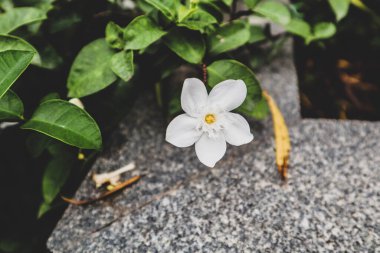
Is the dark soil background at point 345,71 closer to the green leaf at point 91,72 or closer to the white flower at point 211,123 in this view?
the white flower at point 211,123

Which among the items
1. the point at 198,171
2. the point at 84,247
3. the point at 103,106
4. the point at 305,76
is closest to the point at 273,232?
the point at 198,171

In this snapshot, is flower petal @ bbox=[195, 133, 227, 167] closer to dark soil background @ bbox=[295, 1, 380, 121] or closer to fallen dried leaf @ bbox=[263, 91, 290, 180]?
fallen dried leaf @ bbox=[263, 91, 290, 180]

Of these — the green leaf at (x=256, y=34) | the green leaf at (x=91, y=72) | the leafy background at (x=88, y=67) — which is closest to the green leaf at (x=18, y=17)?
the leafy background at (x=88, y=67)

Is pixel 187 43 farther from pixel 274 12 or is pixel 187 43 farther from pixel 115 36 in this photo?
pixel 274 12

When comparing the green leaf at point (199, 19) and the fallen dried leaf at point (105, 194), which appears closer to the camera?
the green leaf at point (199, 19)

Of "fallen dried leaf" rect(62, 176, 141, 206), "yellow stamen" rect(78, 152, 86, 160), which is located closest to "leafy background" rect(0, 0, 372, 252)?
"yellow stamen" rect(78, 152, 86, 160)

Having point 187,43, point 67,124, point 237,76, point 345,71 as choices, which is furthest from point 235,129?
point 345,71

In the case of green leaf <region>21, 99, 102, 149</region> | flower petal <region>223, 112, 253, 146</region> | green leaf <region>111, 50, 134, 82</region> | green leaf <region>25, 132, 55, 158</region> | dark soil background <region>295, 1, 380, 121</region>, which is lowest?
dark soil background <region>295, 1, 380, 121</region>

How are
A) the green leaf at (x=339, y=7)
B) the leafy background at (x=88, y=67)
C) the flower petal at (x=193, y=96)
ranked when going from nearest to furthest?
the flower petal at (x=193, y=96), the leafy background at (x=88, y=67), the green leaf at (x=339, y=7)
